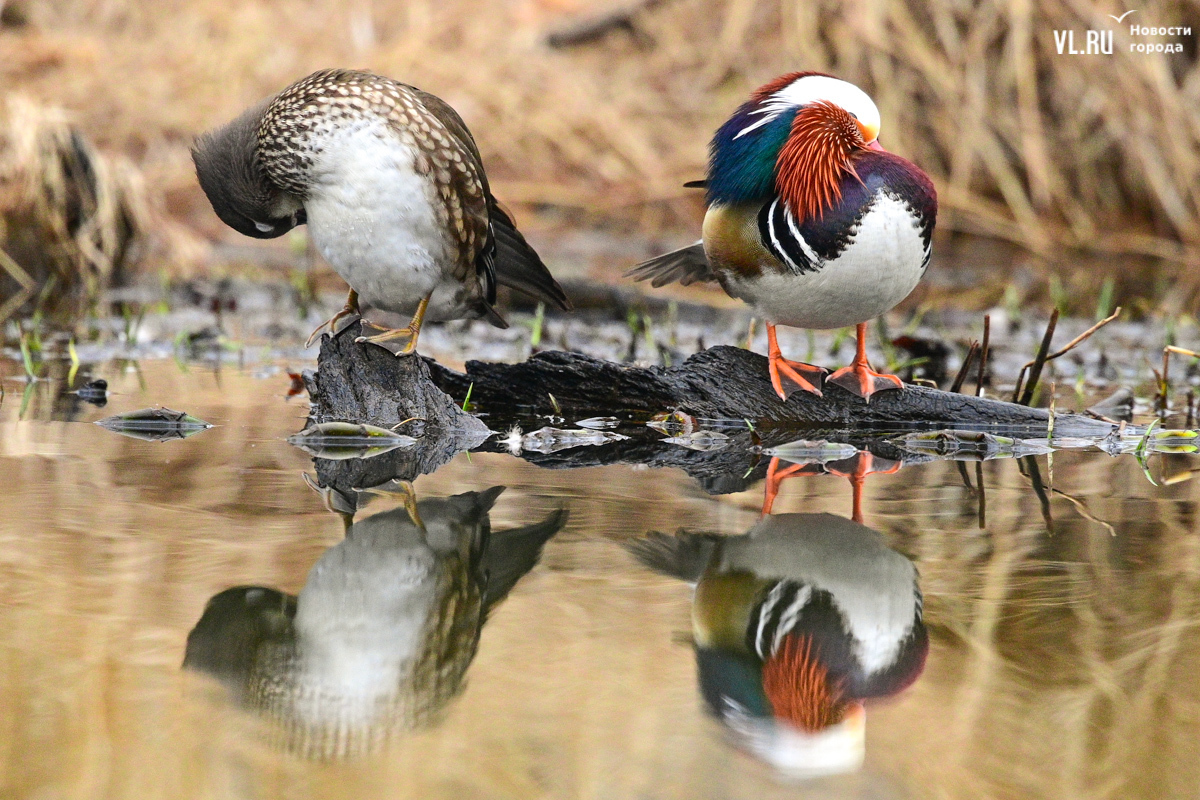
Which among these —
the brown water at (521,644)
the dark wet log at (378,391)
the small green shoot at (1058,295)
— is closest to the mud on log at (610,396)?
the dark wet log at (378,391)

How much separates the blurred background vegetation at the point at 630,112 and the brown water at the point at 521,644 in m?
4.64

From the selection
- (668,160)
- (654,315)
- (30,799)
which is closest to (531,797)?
(30,799)

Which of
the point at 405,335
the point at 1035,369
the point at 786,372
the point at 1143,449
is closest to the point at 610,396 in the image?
the point at 786,372

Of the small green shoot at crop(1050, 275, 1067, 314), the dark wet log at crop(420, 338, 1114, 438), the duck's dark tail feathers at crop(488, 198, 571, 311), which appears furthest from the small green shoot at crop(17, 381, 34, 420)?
the small green shoot at crop(1050, 275, 1067, 314)

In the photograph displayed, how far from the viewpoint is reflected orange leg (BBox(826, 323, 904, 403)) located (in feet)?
12.8

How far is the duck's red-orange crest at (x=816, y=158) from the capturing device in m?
3.32

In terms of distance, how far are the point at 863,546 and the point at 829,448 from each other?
103 cm

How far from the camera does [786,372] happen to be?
12.9ft

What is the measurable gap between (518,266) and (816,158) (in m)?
1.05

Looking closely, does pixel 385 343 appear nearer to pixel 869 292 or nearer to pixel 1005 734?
pixel 869 292

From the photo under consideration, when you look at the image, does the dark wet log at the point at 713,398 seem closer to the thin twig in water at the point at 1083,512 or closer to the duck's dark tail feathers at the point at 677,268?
the duck's dark tail feathers at the point at 677,268

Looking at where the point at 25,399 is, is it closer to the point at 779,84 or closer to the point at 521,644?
the point at 779,84

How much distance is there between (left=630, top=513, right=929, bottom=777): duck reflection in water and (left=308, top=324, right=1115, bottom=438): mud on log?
1215 millimetres

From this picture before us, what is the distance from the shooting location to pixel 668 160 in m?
10.2
